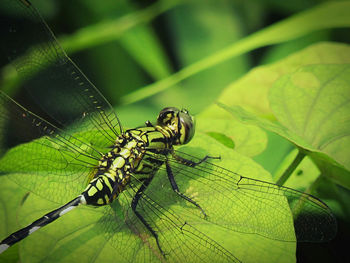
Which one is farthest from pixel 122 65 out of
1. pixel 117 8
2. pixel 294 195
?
pixel 294 195

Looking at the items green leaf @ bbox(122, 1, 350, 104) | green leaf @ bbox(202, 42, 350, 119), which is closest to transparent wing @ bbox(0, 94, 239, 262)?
green leaf @ bbox(202, 42, 350, 119)

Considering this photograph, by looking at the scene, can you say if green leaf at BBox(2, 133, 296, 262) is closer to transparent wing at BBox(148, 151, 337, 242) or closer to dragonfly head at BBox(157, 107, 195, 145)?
transparent wing at BBox(148, 151, 337, 242)

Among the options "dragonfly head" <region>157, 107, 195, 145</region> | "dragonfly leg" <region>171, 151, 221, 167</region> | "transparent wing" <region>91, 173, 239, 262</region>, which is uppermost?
"dragonfly head" <region>157, 107, 195, 145</region>

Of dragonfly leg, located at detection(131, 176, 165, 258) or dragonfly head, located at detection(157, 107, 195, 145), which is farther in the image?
dragonfly head, located at detection(157, 107, 195, 145)

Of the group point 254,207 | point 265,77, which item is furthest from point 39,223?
point 265,77

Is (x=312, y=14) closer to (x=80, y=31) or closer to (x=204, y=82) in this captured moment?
(x=204, y=82)

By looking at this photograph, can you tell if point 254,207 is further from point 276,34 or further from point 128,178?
point 276,34
